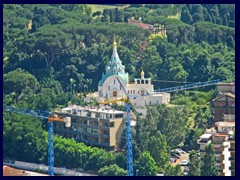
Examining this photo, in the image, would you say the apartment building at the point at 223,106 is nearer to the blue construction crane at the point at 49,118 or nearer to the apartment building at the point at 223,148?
the apartment building at the point at 223,148

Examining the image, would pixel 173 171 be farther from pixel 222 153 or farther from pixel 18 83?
pixel 18 83

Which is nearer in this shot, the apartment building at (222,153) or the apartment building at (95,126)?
the apartment building at (222,153)

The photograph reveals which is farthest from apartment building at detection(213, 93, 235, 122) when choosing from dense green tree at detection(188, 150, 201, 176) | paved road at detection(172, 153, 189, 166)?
dense green tree at detection(188, 150, 201, 176)

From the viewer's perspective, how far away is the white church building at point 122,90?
40562 millimetres

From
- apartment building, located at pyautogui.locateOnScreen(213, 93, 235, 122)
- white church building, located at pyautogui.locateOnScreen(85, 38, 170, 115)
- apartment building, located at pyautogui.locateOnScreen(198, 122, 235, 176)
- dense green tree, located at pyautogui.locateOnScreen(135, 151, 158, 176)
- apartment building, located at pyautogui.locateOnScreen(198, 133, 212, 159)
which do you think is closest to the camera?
apartment building, located at pyautogui.locateOnScreen(198, 122, 235, 176)

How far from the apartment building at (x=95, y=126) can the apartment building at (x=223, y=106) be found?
6.86ft

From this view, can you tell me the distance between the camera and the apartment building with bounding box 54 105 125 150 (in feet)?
123

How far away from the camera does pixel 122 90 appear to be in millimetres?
41688

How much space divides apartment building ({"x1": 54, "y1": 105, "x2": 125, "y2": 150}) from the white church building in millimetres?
1953

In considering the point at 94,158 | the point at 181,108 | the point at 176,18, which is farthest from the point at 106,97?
the point at 176,18

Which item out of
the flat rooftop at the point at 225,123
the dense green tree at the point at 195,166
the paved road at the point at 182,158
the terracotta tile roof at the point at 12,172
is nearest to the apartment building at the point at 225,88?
the flat rooftop at the point at 225,123

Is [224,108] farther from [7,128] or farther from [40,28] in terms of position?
[40,28]

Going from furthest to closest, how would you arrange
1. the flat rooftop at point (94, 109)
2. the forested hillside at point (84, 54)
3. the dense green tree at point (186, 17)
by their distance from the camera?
the dense green tree at point (186, 17) < the forested hillside at point (84, 54) < the flat rooftop at point (94, 109)

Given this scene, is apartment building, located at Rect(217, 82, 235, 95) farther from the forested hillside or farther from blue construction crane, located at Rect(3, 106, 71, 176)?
blue construction crane, located at Rect(3, 106, 71, 176)
